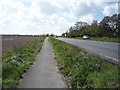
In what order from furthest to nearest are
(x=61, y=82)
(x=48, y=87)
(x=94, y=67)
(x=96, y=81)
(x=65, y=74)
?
1. (x=65, y=74)
2. (x=94, y=67)
3. (x=61, y=82)
4. (x=48, y=87)
5. (x=96, y=81)

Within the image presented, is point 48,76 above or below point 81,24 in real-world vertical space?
below

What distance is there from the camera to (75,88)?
20.2 ft

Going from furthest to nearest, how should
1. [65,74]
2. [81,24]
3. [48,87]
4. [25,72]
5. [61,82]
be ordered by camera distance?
[81,24] < [25,72] < [65,74] < [61,82] < [48,87]


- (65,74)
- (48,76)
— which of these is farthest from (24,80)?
(65,74)

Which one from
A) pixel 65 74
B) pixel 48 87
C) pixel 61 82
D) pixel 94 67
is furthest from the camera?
pixel 65 74

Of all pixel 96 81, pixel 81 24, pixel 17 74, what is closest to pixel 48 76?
pixel 17 74

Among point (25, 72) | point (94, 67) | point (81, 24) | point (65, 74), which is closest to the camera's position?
point (94, 67)

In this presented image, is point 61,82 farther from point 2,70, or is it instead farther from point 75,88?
point 2,70

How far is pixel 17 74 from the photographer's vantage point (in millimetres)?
7859

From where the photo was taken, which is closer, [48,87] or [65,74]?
[48,87]

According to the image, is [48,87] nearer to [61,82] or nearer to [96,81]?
[61,82]

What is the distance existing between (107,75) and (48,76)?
2.86 metres

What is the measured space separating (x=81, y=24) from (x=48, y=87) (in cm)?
12678

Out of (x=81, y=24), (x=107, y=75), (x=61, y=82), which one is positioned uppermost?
(x=81, y=24)
